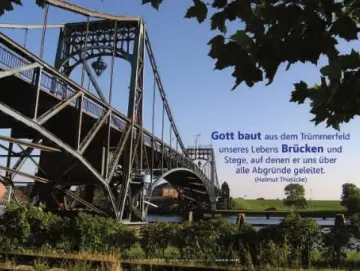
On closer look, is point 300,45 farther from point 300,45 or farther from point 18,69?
point 18,69

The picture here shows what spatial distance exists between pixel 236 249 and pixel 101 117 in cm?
1609

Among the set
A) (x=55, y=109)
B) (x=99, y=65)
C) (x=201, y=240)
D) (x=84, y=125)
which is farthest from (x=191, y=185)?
(x=201, y=240)

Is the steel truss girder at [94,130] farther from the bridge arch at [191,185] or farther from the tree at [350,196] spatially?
the tree at [350,196]

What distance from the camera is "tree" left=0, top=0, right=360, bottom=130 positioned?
2.38 metres

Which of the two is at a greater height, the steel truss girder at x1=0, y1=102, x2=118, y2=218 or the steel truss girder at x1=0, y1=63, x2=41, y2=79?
the steel truss girder at x1=0, y1=63, x2=41, y2=79

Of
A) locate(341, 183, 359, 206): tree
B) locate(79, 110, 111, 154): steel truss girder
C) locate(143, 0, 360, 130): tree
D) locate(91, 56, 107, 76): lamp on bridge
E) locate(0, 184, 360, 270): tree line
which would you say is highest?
locate(91, 56, 107, 76): lamp on bridge

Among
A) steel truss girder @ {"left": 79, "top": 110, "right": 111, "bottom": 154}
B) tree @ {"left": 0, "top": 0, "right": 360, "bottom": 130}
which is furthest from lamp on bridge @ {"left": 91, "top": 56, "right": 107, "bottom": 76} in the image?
tree @ {"left": 0, "top": 0, "right": 360, "bottom": 130}

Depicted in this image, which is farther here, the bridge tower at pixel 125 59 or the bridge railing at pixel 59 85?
the bridge tower at pixel 125 59

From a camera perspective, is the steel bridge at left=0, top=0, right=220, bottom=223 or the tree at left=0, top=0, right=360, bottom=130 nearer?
the tree at left=0, top=0, right=360, bottom=130

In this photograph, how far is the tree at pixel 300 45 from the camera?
238 cm

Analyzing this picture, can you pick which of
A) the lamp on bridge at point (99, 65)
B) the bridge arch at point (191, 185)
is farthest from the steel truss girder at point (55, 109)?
the bridge arch at point (191, 185)

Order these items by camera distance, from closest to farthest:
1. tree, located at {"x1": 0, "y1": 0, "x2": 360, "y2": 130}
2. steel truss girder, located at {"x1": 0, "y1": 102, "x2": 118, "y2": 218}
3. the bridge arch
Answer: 1. tree, located at {"x1": 0, "y1": 0, "x2": 360, "y2": 130}
2. steel truss girder, located at {"x1": 0, "y1": 102, "x2": 118, "y2": 218}
3. the bridge arch

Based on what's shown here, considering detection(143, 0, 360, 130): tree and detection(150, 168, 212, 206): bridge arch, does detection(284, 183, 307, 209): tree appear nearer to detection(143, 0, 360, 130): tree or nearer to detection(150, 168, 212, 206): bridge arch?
detection(150, 168, 212, 206): bridge arch

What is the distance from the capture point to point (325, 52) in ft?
7.91
